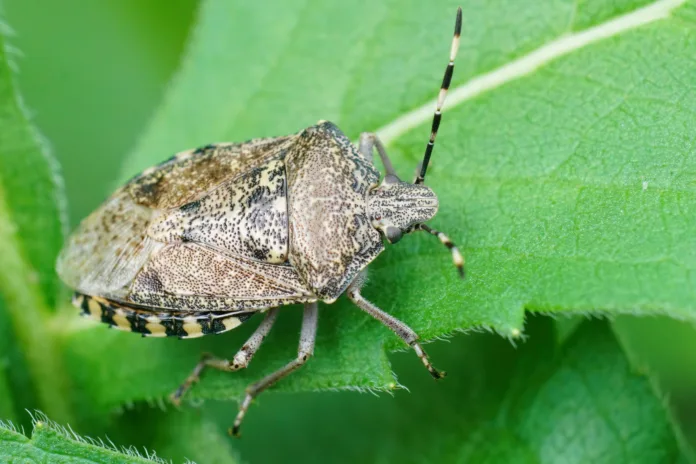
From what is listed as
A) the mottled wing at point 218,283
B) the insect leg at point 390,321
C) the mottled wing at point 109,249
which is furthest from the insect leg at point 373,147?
the mottled wing at point 109,249

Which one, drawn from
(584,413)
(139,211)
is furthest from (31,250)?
(584,413)

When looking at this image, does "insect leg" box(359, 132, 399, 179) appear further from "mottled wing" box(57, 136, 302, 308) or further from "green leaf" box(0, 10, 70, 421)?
"green leaf" box(0, 10, 70, 421)

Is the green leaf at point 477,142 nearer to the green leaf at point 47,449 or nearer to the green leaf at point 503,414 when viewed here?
the green leaf at point 503,414

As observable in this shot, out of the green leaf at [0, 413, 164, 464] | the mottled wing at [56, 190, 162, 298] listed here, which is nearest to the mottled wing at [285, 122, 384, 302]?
the mottled wing at [56, 190, 162, 298]

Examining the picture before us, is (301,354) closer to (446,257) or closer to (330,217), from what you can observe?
(330,217)

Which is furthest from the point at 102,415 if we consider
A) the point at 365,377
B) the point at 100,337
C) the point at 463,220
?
the point at 463,220

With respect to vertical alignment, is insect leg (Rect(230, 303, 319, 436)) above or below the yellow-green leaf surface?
above
